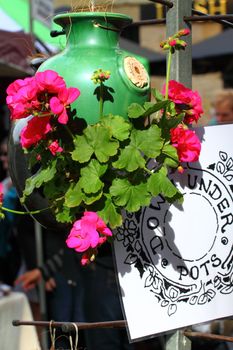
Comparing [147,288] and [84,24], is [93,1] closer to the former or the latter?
[84,24]

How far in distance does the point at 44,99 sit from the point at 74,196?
9.8 inches

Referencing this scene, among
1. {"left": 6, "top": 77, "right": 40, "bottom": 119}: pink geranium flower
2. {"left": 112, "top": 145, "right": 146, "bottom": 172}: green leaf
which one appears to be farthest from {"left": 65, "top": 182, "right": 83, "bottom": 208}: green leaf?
{"left": 6, "top": 77, "right": 40, "bottom": 119}: pink geranium flower

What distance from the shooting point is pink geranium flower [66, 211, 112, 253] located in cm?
216

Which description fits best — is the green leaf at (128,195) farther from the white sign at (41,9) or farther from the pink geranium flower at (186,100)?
the white sign at (41,9)

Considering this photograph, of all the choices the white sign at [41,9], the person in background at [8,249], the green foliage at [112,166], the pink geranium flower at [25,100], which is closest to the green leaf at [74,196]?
the green foliage at [112,166]

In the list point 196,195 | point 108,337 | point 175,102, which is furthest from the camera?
point 108,337

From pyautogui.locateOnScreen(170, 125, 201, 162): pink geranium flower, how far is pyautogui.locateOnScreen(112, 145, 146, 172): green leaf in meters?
0.13

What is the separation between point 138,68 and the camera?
2379 millimetres

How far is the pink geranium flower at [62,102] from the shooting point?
216cm

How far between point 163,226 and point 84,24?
60 centimetres

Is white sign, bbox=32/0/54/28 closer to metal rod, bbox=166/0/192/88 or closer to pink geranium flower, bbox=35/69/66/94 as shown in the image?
metal rod, bbox=166/0/192/88

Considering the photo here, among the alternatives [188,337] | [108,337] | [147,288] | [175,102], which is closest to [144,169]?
[175,102]

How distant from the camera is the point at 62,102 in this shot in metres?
2.17

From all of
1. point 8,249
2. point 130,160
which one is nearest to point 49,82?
point 130,160
